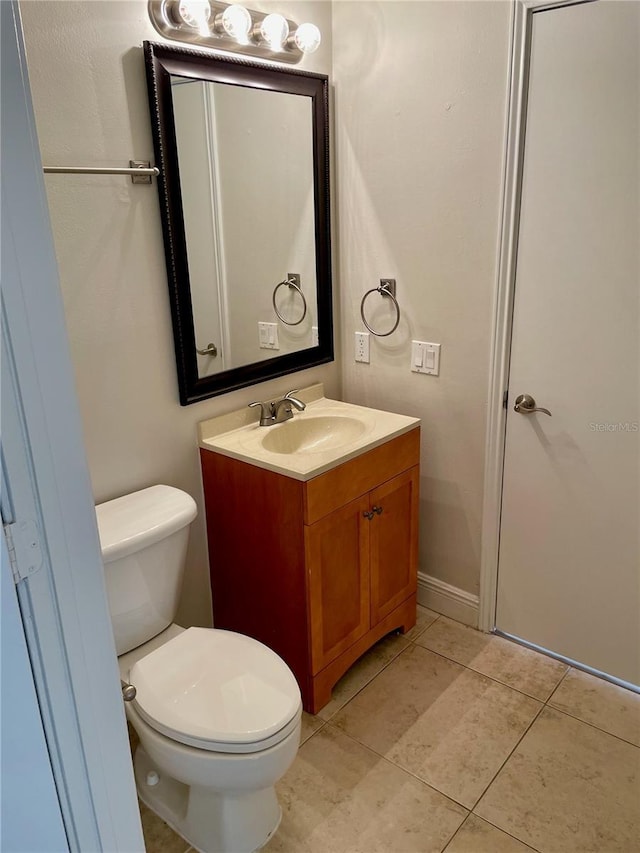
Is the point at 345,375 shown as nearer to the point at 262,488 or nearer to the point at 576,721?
the point at 262,488

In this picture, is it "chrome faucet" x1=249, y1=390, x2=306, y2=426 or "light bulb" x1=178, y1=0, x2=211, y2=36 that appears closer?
"light bulb" x1=178, y1=0, x2=211, y2=36

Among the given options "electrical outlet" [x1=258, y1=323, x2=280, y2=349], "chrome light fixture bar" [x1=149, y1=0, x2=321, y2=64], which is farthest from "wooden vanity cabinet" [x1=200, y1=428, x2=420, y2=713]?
"chrome light fixture bar" [x1=149, y1=0, x2=321, y2=64]

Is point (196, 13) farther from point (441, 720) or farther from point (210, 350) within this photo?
point (441, 720)

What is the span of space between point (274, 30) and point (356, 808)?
2.31 m

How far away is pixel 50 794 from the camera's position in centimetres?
98

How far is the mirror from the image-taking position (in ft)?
6.18

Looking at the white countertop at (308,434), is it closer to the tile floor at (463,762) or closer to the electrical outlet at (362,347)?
the electrical outlet at (362,347)

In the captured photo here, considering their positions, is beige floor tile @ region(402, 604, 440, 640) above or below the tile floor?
above

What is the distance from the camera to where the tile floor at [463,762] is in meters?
1.69

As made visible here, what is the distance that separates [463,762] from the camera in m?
1.90

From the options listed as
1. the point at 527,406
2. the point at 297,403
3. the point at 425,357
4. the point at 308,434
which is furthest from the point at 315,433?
the point at 527,406

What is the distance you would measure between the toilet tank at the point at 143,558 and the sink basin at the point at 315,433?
47 cm

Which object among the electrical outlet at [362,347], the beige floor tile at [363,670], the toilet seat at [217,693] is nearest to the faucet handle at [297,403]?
the electrical outlet at [362,347]

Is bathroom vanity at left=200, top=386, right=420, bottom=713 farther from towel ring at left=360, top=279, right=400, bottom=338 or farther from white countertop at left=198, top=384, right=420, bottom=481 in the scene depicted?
towel ring at left=360, top=279, right=400, bottom=338
